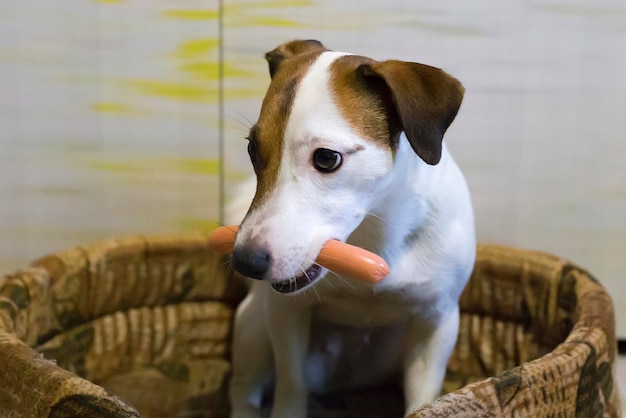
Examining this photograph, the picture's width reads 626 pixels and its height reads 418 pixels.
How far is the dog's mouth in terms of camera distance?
0.93 m

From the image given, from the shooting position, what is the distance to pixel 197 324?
5.25ft

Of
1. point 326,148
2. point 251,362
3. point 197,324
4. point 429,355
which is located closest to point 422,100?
point 326,148

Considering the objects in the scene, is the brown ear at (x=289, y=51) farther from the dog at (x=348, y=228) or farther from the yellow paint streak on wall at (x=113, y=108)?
the yellow paint streak on wall at (x=113, y=108)

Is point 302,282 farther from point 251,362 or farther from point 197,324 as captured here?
point 197,324

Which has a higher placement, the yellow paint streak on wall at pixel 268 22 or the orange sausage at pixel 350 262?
the yellow paint streak on wall at pixel 268 22

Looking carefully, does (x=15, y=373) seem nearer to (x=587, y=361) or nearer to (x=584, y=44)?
(x=587, y=361)

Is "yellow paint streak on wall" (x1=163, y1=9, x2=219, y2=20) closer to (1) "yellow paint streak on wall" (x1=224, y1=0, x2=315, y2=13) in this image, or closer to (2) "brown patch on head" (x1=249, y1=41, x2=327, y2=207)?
(1) "yellow paint streak on wall" (x1=224, y1=0, x2=315, y2=13)

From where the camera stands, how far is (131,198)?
1.70 m

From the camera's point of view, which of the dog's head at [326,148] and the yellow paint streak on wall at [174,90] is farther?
the yellow paint streak on wall at [174,90]

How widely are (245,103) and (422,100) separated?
760 millimetres

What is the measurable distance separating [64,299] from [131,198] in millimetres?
362

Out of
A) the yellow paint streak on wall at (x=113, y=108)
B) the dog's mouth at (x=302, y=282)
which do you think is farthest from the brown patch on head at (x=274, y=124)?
the yellow paint streak on wall at (x=113, y=108)

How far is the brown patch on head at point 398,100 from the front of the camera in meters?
0.93

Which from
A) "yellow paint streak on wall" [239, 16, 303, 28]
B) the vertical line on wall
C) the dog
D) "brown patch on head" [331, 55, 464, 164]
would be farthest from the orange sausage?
"yellow paint streak on wall" [239, 16, 303, 28]
